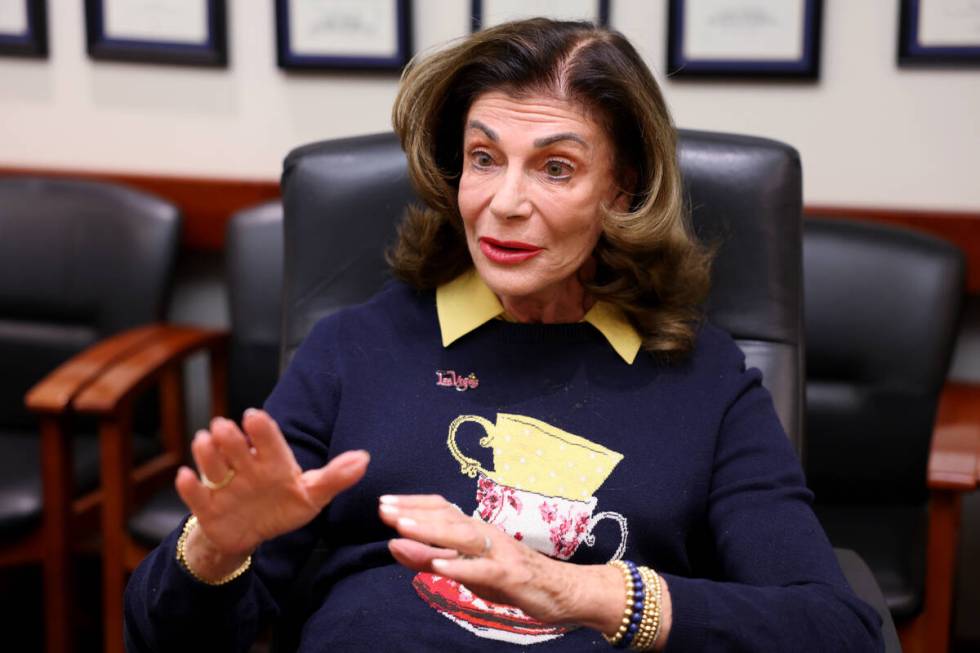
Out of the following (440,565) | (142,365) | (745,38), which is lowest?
(142,365)

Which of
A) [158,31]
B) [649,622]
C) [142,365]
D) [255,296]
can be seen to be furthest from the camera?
[158,31]

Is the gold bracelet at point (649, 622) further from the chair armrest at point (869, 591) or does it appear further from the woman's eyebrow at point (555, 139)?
the woman's eyebrow at point (555, 139)

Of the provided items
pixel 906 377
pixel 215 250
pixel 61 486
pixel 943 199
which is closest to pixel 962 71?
pixel 943 199

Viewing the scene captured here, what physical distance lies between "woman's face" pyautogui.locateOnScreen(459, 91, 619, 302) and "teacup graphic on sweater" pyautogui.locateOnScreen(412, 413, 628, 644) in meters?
0.20

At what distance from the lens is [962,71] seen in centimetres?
234

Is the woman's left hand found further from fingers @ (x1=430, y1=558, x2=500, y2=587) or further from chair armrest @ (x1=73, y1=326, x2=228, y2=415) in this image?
chair armrest @ (x1=73, y1=326, x2=228, y2=415)

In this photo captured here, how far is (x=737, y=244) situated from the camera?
1.73 m

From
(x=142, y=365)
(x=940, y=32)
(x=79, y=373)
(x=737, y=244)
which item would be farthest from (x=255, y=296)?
(x=940, y=32)

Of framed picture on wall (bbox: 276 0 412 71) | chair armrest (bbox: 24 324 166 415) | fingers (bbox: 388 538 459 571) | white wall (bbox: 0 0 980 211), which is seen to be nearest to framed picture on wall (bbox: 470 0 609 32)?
white wall (bbox: 0 0 980 211)

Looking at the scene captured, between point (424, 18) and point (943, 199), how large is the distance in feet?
3.85

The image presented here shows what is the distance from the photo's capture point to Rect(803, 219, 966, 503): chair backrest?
→ 2.16 m

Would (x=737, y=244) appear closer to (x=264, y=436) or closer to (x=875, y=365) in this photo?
(x=875, y=365)

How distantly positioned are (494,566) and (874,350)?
127 centimetres

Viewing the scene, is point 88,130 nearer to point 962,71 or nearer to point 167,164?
point 167,164
